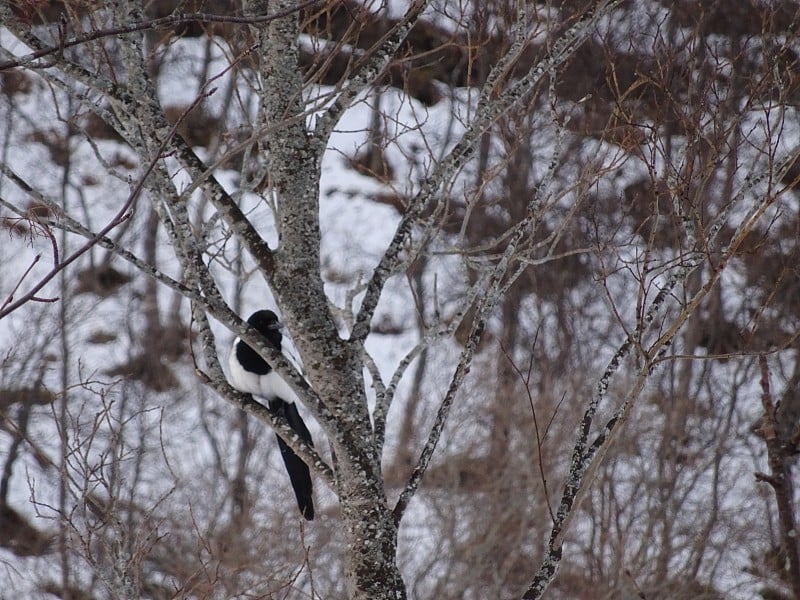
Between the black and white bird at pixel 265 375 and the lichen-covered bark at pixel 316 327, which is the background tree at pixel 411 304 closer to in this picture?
the lichen-covered bark at pixel 316 327

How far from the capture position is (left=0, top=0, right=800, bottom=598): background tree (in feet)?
9.21

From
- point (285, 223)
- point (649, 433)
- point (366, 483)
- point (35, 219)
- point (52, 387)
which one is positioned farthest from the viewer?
point (52, 387)

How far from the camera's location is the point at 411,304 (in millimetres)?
14609

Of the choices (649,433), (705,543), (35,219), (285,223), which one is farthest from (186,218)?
(649,433)

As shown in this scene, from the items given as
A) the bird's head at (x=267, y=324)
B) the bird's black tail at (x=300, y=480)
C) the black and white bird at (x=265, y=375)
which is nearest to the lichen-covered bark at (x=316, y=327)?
the bird's black tail at (x=300, y=480)

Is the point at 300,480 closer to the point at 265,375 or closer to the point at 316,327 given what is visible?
the point at 316,327

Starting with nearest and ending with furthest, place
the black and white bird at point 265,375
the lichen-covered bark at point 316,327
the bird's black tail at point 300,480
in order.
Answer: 1. the lichen-covered bark at point 316,327
2. the bird's black tail at point 300,480
3. the black and white bird at point 265,375

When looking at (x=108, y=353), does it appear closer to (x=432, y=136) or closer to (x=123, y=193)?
(x=123, y=193)

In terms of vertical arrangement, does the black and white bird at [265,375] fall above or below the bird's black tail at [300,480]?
above

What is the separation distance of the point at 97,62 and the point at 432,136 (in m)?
11.6

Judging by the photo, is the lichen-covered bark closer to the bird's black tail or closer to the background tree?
the background tree

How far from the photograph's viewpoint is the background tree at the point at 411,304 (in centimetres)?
281

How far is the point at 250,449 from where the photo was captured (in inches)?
468

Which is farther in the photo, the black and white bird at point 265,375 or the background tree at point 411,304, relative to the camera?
the black and white bird at point 265,375
